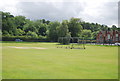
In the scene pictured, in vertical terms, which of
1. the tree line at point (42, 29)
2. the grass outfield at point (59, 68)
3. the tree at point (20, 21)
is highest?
the tree at point (20, 21)

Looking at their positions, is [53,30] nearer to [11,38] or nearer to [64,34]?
[64,34]

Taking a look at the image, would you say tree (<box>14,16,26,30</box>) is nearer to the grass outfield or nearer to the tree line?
the tree line

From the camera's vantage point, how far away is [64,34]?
192ft

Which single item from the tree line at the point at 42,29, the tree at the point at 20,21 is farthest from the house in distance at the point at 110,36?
the tree at the point at 20,21

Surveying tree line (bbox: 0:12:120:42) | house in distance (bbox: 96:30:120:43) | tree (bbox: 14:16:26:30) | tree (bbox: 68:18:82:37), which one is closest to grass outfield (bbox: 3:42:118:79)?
tree line (bbox: 0:12:120:42)

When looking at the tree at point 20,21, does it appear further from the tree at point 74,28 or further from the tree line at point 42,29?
the tree at point 74,28

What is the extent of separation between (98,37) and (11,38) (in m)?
37.9

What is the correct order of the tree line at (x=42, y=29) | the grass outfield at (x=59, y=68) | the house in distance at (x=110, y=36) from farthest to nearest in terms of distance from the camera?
the house in distance at (x=110, y=36) < the tree line at (x=42, y=29) < the grass outfield at (x=59, y=68)

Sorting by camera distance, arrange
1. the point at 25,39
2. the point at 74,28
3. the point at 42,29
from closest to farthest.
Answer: the point at 25,39 < the point at 74,28 < the point at 42,29

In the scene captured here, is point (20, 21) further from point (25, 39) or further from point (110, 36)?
point (110, 36)

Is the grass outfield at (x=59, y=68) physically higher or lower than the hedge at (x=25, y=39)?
lower

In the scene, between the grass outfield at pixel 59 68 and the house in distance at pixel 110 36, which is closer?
the grass outfield at pixel 59 68

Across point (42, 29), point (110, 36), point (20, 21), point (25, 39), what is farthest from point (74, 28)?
point (20, 21)

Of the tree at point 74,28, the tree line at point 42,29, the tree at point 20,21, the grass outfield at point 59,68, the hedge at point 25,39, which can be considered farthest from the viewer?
the tree at point 20,21
